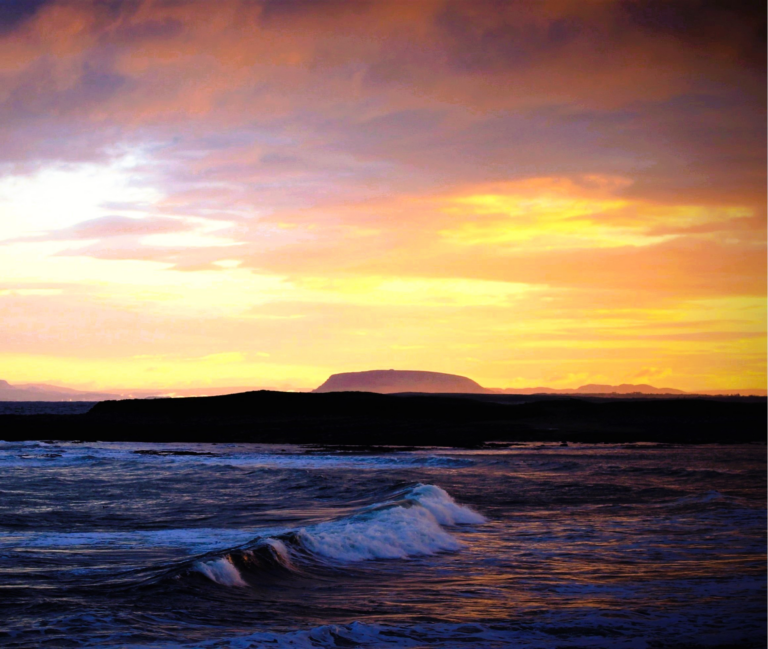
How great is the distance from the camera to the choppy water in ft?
27.2

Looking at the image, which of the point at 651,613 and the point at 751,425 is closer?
the point at 651,613

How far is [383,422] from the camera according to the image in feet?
175

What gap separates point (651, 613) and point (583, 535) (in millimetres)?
5207

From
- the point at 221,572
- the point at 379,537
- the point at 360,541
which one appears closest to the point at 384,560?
the point at 360,541

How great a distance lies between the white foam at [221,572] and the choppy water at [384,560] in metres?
0.03

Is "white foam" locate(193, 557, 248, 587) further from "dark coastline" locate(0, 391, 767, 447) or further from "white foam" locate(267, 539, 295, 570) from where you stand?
"dark coastline" locate(0, 391, 767, 447)

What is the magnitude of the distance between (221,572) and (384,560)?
3083mm

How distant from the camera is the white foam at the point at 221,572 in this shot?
406 inches

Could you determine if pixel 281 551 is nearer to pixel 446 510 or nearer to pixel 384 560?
pixel 384 560

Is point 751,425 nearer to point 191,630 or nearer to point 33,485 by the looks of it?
point 33,485

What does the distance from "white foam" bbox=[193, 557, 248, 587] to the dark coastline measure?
30.4 meters

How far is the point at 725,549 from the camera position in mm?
12688

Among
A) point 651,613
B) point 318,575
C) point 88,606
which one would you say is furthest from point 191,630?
point 651,613

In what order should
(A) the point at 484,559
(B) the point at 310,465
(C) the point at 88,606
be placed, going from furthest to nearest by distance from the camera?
1. (B) the point at 310,465
2. (A) the point at 484,559
3. (C) the point at 88,606
